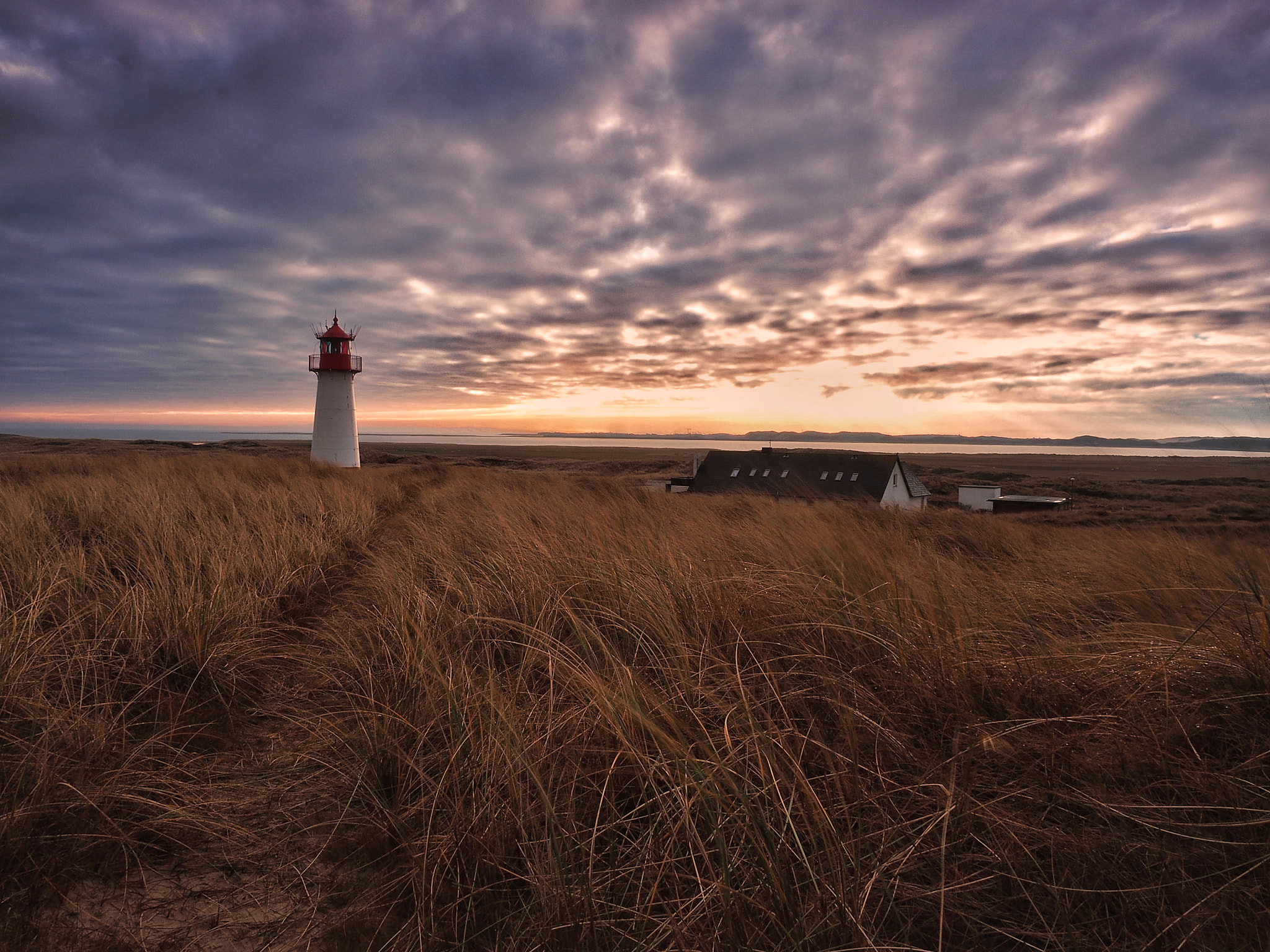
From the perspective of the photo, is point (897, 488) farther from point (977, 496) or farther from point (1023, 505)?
point (977, 496)

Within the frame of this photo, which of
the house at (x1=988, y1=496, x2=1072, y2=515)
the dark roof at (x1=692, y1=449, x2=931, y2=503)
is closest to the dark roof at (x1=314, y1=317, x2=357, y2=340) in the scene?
the dark roof at (x1=692, y1=449, x2=931, y2=503)

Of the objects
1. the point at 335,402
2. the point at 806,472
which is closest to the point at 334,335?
the point at 335,402

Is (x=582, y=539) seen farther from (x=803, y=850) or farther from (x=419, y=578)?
(x=803, y=850)

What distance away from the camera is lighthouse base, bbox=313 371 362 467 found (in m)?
22.6

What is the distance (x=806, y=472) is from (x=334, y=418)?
76.9ft

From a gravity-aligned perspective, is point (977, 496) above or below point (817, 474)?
below

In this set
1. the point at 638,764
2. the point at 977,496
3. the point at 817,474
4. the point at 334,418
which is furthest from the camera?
the point at 977,496

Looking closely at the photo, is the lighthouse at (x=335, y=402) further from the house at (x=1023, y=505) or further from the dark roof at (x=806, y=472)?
the house at (x=1023, y=505)

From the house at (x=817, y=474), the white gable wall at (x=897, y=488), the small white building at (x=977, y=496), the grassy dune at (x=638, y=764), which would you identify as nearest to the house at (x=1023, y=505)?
the small white building at (x=977, y=496)

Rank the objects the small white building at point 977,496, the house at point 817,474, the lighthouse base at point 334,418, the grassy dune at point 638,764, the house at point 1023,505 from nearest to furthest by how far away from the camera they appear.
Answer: the grassy dune at point 638,764 → the lighthouse base at point 334,418 → the house at point 817,474 → the house at point 1023,505 → the small white building at point 977,496

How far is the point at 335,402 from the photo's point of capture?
22.8 metres

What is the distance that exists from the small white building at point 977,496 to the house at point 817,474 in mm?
7034

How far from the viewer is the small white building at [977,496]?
36.5 meters

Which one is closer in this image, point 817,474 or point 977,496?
point 817,474
